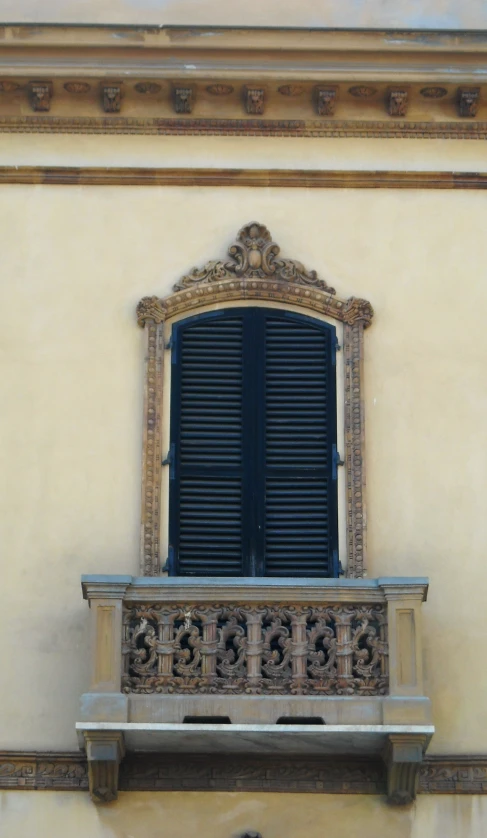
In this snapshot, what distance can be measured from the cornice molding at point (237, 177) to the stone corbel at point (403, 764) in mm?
4694

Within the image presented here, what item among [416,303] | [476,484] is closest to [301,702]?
[476,484]

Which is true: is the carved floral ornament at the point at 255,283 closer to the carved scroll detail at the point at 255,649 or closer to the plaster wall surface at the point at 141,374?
the plaster wall surface at the point at 141,374

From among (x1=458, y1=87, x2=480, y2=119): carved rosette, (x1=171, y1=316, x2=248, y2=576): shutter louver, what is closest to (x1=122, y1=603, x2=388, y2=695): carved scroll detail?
(x1=171, y1=316, x2=248, y2=576): shutter louver

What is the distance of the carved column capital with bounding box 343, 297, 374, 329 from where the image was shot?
53.0 ft

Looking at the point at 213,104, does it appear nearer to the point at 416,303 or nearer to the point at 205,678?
the point at 416,303

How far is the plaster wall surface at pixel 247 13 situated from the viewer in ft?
56.1

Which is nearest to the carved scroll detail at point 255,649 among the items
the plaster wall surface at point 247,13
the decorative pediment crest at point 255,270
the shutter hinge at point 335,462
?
the shutter hinge at point 335,462

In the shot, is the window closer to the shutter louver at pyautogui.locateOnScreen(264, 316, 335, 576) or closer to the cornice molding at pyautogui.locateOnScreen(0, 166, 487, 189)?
the shutter louver at pyautogui.locateOnScreen(264, 316, 335, 576)

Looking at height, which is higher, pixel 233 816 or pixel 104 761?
pixel 104 761

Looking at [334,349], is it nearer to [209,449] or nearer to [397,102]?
[209,449]

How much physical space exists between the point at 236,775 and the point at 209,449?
8.39 feet

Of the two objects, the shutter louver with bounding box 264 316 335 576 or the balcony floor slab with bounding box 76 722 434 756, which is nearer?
the balcony floor slab with bounding box 76 722 434 756

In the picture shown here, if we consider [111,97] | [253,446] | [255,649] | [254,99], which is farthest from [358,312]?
[255,649]

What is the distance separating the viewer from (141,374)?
1600cm
